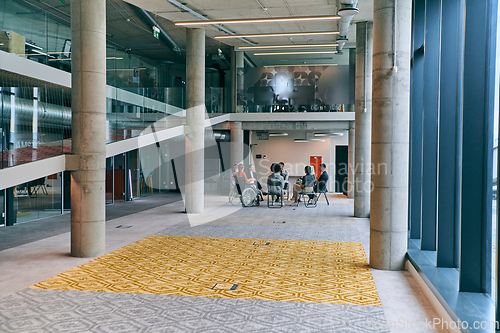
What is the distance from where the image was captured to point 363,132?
11789mm

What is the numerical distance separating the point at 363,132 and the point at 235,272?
7355mm

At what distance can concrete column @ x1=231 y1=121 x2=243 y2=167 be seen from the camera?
59.2 feet

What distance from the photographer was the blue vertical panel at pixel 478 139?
13.2 feet

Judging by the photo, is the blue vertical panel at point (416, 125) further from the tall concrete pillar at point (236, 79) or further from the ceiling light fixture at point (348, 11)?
the tall concrete pillar at point (236, 79)

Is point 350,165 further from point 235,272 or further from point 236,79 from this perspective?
point 235,272

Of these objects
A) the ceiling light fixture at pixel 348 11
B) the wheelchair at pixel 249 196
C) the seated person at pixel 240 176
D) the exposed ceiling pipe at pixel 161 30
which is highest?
the exposed ceiling pipe at pixel 161 30

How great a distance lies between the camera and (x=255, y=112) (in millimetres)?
18047

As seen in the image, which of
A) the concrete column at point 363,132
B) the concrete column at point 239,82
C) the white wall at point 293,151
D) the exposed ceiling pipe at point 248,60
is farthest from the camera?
the white wall at point 293,151

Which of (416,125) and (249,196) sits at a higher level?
(416,125)

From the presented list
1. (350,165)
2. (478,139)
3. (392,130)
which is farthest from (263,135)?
(478,139)

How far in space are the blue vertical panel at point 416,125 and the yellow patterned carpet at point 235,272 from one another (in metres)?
1.16

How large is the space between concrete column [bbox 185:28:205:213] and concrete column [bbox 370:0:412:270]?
22.1ft

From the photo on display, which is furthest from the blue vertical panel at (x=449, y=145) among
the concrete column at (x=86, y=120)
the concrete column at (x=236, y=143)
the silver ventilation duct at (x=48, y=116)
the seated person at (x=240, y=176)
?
the concrete column at (x=236, y=143)

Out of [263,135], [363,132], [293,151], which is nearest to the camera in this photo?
[363,132]
